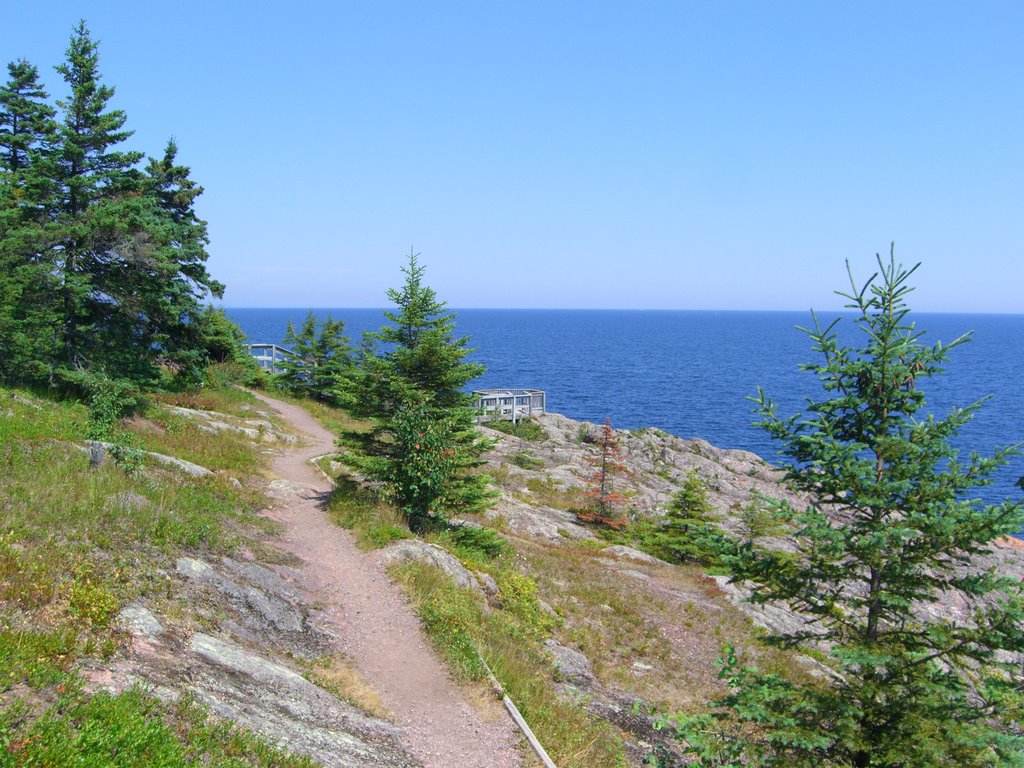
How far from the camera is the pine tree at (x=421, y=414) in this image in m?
16.2

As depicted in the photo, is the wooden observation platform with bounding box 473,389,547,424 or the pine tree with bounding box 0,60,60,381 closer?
the pine tree with bounding box 0,60,60,381

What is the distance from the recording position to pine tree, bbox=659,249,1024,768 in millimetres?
6898

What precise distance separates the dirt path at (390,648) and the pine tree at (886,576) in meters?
3.04

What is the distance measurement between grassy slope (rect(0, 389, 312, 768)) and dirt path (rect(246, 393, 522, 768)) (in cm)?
166

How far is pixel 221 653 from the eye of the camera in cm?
855

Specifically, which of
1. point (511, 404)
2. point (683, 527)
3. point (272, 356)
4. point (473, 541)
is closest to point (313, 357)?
point (272, 356)

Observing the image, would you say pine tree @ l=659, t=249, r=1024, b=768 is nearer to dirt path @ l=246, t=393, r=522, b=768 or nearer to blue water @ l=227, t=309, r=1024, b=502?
dirt path @ l=246, t=393, r=522, b=768

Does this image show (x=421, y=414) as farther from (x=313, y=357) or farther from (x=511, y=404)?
(x=511, y=404)

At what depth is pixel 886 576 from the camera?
7.60 metres

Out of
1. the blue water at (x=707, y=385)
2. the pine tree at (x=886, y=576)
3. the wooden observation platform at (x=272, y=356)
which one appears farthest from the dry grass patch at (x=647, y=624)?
the wooden observation platform at (x=272, y=356)

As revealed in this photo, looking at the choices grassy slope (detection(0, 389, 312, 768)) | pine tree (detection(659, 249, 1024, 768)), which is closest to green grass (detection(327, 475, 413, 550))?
grassy slope (detection(0, 389, 312, 768))

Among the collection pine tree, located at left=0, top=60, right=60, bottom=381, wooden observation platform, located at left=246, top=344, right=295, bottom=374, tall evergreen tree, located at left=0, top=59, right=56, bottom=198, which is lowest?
wooden observation platform, located at left=246, top=344, right=295, bottom=374

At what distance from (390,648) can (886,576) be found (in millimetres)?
7695

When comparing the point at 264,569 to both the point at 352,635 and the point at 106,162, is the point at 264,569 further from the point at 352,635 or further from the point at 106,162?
the point at 106,162
